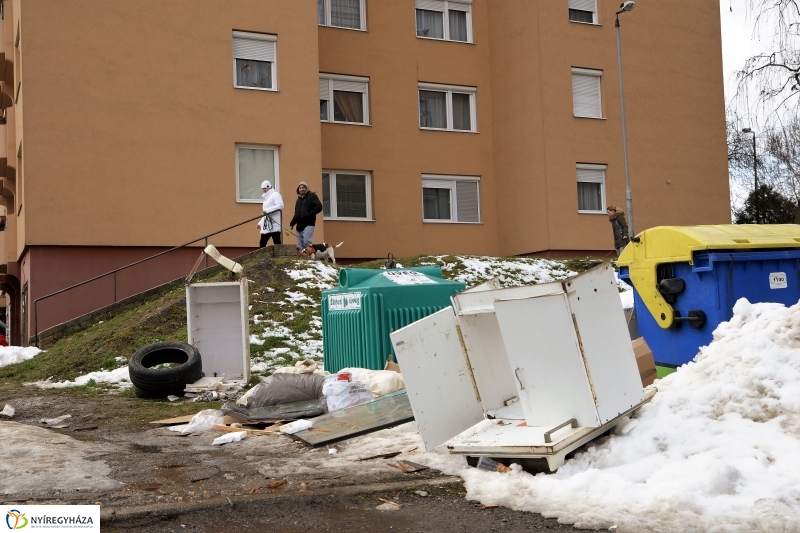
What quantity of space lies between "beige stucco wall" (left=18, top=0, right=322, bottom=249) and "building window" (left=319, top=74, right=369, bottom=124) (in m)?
2.32

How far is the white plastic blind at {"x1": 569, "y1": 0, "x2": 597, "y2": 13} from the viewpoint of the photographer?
25.7 m

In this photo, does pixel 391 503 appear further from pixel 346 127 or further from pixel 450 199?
pixel 450 199

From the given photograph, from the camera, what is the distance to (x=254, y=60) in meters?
21.9

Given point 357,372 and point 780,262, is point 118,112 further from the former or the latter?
point 780,262

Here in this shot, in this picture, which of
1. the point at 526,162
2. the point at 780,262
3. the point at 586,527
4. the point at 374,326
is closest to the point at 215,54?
the point at 526,162

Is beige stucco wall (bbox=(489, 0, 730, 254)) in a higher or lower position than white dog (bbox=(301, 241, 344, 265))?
higher

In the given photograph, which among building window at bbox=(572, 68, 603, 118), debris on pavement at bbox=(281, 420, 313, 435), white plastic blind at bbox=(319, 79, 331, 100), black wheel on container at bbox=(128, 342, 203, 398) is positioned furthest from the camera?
building window at bbox=(572, 68, 603, 118)

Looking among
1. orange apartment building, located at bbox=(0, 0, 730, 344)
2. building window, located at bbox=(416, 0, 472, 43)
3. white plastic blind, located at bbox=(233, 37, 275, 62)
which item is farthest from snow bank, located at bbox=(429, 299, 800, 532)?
building window, located at bbox=(416, 0, 472, 43)

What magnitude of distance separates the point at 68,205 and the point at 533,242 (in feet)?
42.5

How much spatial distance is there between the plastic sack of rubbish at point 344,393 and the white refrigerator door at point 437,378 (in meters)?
2.15

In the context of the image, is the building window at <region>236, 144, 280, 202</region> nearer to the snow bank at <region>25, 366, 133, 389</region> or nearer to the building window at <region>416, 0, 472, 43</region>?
the building window at <region>416, 0, 472, 43</region>

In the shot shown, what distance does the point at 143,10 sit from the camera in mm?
20500

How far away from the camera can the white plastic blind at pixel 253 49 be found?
21.7 meters

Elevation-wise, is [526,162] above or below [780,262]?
above
